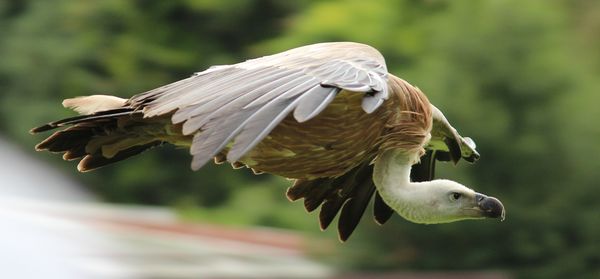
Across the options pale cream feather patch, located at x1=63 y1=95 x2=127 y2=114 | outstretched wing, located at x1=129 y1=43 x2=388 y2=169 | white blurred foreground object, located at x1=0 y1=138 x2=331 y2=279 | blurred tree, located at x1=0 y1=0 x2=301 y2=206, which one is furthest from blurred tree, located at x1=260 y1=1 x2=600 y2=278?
outstretched wing, located at x1=129 y1=43 x2=388 y2=169

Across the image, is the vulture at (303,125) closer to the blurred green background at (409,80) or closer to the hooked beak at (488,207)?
the hooked beak at (488,207)

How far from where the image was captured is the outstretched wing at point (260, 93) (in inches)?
163

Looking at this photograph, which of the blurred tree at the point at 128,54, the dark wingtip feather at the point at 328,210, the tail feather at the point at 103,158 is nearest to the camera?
the tail feather at the point at 103,158

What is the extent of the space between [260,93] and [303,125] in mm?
482

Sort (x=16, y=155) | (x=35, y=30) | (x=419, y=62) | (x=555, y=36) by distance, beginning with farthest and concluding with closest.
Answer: (x=35, y=30), (x=16, y=155), (x=419, y=62), (x=555, y=36)

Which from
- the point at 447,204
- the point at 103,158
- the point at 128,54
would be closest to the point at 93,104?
the point at 103,158

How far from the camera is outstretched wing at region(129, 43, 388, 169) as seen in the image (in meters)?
4.15

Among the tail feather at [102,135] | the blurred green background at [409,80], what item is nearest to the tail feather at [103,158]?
the tail feather at [102,135]

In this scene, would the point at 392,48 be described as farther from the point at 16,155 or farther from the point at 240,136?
the point at 240,136

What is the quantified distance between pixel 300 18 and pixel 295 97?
11.1 meters

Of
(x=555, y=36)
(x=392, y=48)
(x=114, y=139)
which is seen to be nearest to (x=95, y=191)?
(x=392, y=48)

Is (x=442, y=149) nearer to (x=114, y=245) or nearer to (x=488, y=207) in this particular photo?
(x=488, y=207)

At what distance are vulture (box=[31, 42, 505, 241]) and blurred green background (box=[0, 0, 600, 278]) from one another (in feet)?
20.0

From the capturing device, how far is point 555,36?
12.6 m
